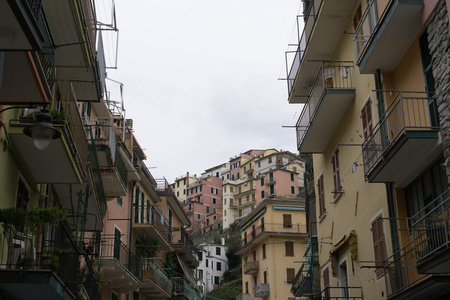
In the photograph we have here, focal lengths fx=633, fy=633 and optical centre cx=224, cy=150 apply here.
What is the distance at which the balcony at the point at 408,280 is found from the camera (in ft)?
38.5

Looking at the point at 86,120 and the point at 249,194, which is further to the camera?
the point at 249,194

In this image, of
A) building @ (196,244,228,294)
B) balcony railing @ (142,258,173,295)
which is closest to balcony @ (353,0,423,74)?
balcony railing @ (142,258,173,295)

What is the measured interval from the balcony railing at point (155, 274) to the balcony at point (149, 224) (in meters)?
1.42

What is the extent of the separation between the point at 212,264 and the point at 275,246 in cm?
4865

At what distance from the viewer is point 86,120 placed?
20375 mm

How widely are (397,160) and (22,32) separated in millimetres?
8821

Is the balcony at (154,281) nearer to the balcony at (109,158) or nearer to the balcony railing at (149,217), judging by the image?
the balcony railing at (149,217)

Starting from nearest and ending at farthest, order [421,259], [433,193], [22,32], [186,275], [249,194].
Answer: [22,32]
[421,259]
[433,193]
[186,275]
[249,194]

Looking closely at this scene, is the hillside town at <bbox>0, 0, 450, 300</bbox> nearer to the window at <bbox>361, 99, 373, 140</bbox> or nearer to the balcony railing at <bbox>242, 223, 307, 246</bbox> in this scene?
the window at <bbox>361, 99, 373, 140</bbox>

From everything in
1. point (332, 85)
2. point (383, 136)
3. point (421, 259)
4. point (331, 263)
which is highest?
point (332, 85)

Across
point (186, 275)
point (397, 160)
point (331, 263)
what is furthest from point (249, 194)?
point (397, 160)

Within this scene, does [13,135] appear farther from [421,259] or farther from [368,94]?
[368,94]

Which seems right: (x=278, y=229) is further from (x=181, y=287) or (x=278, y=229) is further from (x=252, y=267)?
(x=181, y=287)

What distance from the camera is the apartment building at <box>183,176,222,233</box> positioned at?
125812 mm
